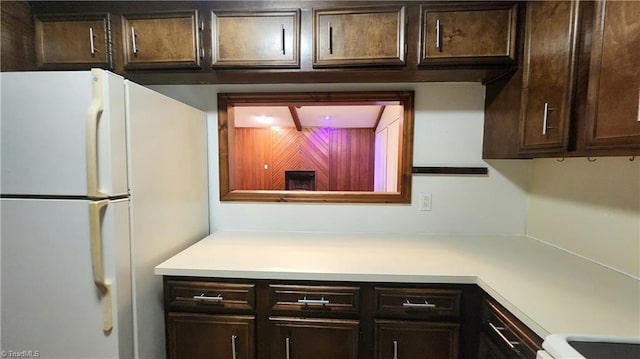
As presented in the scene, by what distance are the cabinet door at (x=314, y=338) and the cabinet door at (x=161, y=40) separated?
4.66 feet

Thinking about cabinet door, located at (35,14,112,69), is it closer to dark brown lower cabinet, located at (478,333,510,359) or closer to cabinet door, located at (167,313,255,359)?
cabinet door, located at (167,313,255,359)

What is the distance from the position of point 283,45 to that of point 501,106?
1259 millimetres

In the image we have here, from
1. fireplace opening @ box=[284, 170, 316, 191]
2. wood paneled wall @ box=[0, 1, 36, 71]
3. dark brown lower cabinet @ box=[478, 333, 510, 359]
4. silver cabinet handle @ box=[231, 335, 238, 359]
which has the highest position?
wood paneled wall @ box=[0, 1, 36, 71]

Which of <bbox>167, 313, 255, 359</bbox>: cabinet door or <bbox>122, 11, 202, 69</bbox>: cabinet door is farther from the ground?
<bbox>122, 11, 202, 69</bbox>: cabinet door

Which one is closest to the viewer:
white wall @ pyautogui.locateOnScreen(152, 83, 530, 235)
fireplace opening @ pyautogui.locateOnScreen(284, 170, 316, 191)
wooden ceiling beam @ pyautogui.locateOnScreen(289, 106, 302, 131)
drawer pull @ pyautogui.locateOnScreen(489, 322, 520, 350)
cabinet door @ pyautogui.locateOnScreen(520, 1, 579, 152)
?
drawer pull @ pyautogui.locateOnScreen(489, 322, 520, 350)

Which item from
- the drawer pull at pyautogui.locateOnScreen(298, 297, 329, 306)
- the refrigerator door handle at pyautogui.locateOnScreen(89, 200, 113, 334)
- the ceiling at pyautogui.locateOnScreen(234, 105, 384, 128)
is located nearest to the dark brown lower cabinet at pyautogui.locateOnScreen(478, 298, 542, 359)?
the drawer pull at pyautogui.locateOnScreen(298, 297, 329, 306)

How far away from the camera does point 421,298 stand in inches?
46.6

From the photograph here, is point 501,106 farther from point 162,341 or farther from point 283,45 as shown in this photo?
point 162,341

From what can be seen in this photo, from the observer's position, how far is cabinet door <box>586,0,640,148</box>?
83cm

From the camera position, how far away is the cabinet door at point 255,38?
1.39m

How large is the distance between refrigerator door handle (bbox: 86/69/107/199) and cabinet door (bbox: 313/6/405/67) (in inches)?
37.4

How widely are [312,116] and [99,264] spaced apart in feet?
13.7

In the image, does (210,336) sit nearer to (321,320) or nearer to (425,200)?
(321,320)

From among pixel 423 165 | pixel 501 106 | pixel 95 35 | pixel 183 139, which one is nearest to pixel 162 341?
pixel 183 139
